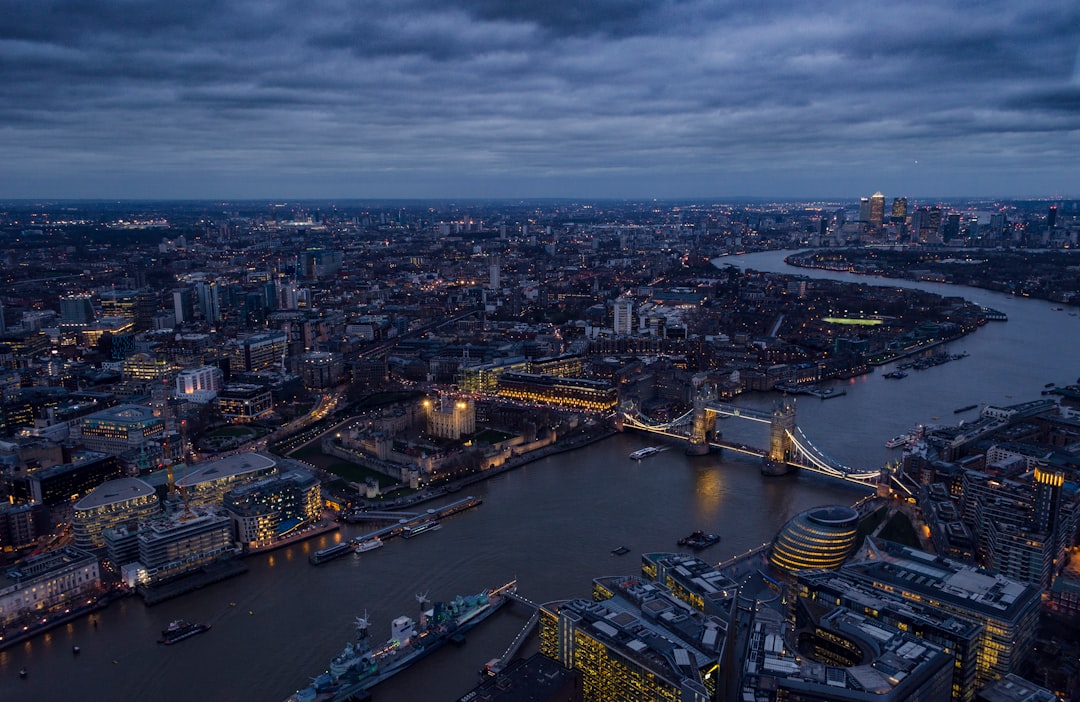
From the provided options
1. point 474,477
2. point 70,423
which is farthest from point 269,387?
point 474,477

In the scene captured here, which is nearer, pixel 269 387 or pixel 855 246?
pixel 269 387

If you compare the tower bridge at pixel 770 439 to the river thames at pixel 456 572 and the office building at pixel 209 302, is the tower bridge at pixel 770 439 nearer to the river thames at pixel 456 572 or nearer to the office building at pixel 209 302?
the river thames at pixel 456 572

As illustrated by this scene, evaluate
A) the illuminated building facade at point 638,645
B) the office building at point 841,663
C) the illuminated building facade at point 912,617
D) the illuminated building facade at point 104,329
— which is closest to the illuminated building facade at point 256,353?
the illuminated building facade at point 104,329

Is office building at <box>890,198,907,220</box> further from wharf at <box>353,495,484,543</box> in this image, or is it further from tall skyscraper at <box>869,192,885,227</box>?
wharf at <box>353,495,484,543</box>

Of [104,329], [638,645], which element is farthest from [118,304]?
[638,645]

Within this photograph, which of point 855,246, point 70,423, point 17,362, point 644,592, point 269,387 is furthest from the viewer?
point 855,246

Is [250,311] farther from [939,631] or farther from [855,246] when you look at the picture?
[855,246]

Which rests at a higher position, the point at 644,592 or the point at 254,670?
the point at 644,592

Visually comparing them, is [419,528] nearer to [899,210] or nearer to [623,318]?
[623,318]
